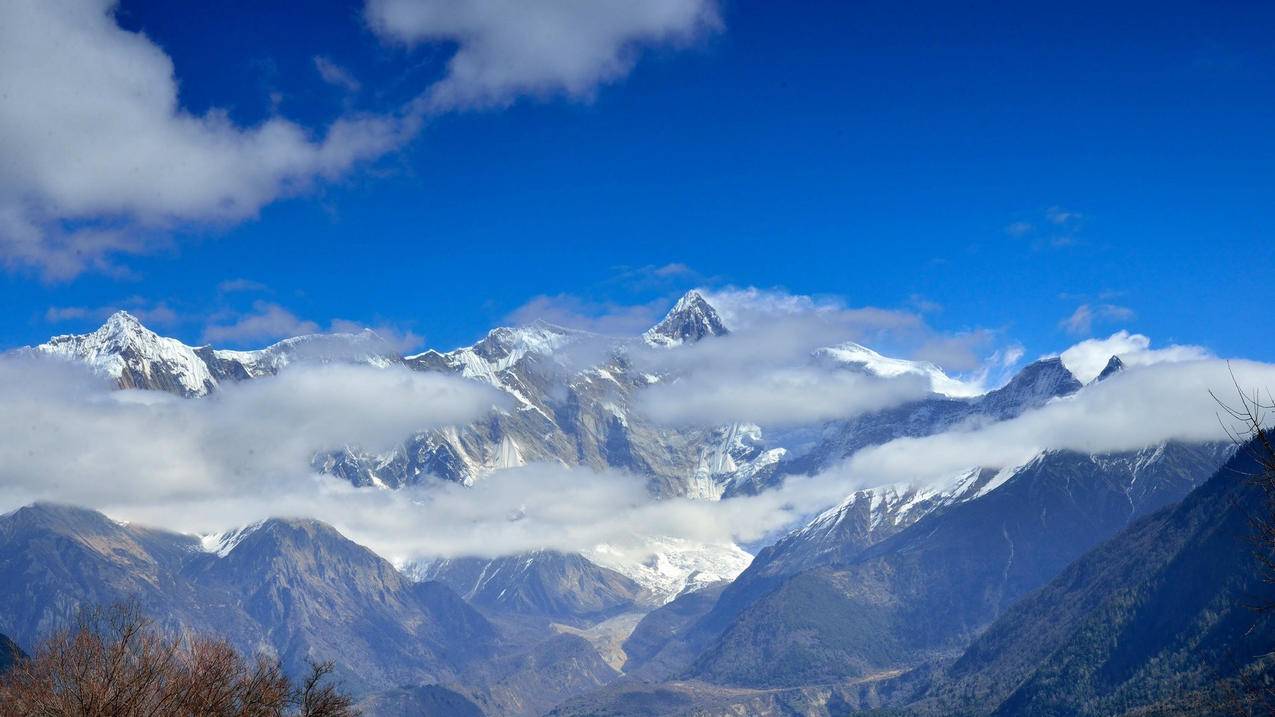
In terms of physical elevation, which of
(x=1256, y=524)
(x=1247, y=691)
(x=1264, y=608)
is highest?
(x=1256, y=524)

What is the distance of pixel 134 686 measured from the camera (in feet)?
231

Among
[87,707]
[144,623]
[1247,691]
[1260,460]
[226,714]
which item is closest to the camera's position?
[1260,460]

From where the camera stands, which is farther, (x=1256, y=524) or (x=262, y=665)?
(x=262, y=665)

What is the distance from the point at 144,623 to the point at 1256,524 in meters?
72.0

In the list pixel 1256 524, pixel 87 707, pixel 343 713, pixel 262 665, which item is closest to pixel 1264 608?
pixel 1256 524

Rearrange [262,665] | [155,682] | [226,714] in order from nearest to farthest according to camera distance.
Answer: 1. [226,714]
2. [155,682]
3. [262,665]

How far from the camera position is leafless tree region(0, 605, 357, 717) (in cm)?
6612

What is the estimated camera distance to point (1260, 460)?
43.7m

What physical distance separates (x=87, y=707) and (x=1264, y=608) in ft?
189

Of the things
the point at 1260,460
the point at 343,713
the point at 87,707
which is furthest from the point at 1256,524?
the point at 343,713

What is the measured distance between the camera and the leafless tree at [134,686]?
217 feet

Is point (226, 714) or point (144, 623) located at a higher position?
point (144, 623)

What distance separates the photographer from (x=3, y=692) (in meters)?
78.2

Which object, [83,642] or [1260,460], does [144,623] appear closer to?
[83,642]
